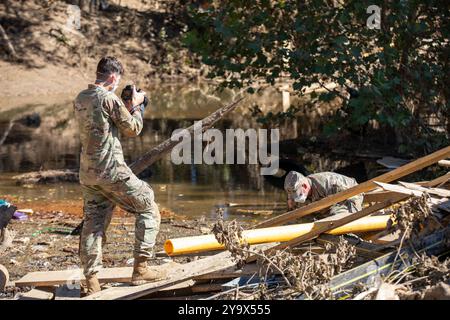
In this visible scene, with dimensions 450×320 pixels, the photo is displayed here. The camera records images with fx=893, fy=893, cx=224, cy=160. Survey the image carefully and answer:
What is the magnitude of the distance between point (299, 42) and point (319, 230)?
8584 millimetres

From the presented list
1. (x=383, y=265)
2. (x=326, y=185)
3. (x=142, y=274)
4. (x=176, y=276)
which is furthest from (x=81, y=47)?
(x=383, y=265)

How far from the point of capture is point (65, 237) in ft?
34.7

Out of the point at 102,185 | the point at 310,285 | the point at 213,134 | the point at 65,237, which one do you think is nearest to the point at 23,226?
the point at 65,237

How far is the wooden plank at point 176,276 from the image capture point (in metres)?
6.54

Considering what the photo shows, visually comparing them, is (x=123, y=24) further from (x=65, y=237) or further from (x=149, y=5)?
(x=65, y=237)

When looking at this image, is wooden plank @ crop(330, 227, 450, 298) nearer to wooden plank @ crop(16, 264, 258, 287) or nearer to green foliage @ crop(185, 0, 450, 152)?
wooden plank @ crop(16, 264, 258, 287)

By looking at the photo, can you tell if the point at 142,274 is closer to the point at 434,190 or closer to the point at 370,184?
the point at 370,184

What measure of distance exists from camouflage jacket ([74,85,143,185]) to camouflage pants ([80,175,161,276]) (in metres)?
0.11

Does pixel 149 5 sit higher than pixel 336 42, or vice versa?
pixel 149 5

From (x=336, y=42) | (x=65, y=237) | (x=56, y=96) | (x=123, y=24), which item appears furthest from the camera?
(x=123, y=24)

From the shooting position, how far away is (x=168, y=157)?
57.9ft

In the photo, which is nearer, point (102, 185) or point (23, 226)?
point (102, 185)

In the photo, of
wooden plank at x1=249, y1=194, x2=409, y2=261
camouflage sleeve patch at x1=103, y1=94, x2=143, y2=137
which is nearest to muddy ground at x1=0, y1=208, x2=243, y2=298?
wooden plank at x1=249, y1=194, x2=409, y2=261

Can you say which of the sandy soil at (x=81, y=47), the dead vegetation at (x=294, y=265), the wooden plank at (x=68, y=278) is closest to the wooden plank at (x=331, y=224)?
the dead vegetation at (x=294, y=265)
